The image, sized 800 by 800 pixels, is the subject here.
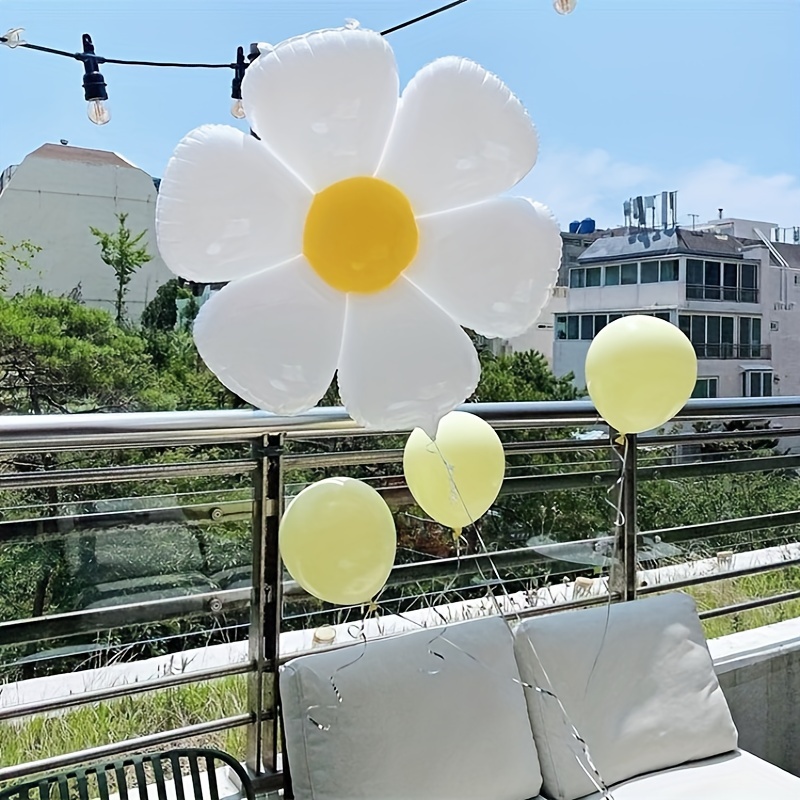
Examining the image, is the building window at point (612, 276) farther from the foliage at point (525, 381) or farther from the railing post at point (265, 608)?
the railing post at point (265, 608)

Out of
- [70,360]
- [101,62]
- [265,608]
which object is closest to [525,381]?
[70,360]

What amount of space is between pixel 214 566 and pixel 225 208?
34.2 inches

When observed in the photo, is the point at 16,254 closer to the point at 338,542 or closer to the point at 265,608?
the point at 265,608

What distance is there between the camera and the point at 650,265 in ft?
16.6

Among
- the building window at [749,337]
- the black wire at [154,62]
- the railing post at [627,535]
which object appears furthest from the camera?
the building window at [749,337]

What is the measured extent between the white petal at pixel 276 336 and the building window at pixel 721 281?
13.9ft

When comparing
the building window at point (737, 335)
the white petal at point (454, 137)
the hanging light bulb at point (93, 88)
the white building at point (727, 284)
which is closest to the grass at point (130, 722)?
the white petal at point (454, 137)

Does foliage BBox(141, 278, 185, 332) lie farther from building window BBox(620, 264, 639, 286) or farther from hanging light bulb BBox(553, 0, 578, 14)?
hanging light bulb BBox(553, 0, 578, 14)

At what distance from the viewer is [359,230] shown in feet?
2.94

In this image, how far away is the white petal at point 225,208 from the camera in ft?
2.76

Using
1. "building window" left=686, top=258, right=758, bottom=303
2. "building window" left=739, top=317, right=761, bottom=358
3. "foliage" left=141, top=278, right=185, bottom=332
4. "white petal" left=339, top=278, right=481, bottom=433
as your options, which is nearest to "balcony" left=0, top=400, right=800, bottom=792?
"white petal" left=339, top=278, right=481, bottom=433

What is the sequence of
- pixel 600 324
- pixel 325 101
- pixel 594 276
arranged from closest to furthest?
pixel 325 101 < pixel 600 324 < pixel 594 276

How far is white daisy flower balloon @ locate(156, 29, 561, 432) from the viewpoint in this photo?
2.80ft

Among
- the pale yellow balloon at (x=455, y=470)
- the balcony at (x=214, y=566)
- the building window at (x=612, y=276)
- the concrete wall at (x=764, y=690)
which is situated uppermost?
the building window at (x=612, y=276)
